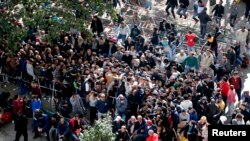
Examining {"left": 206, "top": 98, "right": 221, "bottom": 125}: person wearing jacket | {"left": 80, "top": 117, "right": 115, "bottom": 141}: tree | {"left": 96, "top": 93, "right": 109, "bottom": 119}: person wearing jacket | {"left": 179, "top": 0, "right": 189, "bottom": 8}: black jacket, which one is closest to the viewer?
{"left": 80, "top": 117, "right": 115, "bottom": 141}: tree

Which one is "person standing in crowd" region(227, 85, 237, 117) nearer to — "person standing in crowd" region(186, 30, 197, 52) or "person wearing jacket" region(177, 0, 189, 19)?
"person standing in crowd" region(186, 30, 197, 52)

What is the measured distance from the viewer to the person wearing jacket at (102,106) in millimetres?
23391

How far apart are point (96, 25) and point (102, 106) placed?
20.0 feet

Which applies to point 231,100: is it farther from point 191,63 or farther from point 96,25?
point 96,25

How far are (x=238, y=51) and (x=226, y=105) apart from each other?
11.1 ft

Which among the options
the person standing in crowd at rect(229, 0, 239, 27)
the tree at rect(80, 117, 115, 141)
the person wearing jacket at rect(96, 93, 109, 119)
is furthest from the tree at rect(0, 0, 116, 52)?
the person standing in crowd at rect(229, 0, 239, 27)

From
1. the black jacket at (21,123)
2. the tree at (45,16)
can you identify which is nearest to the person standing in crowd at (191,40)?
the tree at (45,16)

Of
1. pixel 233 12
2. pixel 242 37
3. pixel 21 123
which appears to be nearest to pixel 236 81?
pixel 242 37

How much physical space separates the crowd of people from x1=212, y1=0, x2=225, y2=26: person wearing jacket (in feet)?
5.38

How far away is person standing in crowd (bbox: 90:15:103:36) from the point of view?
28.4 m

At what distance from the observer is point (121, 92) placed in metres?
24.0

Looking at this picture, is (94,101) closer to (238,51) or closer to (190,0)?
A: (238,51)

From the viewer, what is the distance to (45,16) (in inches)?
1000

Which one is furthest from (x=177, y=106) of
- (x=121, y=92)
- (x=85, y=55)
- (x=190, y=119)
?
(x=85, y=55)
